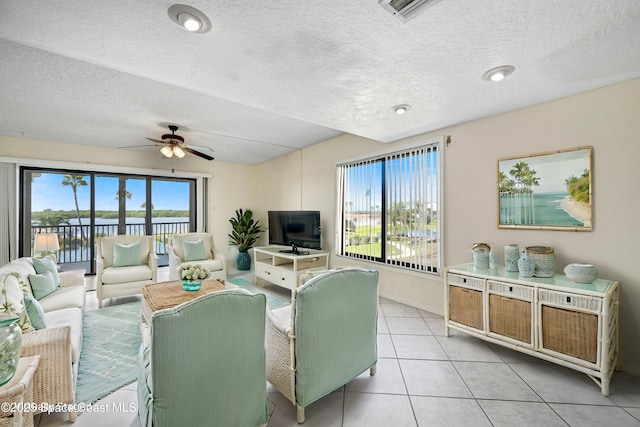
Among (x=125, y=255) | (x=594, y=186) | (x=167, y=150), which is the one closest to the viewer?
(x=594, y=186)

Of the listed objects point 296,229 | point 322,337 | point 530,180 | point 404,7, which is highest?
point 404,7

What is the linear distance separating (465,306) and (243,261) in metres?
4.57

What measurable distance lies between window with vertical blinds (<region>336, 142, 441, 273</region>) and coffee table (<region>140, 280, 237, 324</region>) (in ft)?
7.06

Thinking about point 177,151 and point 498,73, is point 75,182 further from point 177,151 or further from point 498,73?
point 498,73

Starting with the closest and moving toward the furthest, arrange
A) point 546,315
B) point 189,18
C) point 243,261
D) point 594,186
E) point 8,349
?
point 8,349, point 189,18, point 546,315, point 594,186, point 243,261

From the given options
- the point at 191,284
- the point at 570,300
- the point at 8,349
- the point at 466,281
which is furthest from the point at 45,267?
the point at 570,300

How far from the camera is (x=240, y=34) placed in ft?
5.01

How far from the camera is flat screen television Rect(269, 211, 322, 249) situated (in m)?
4.33

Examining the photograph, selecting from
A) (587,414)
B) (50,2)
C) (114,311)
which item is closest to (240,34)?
(50,2)

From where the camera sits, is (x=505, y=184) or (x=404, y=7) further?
(x=505, y=184)

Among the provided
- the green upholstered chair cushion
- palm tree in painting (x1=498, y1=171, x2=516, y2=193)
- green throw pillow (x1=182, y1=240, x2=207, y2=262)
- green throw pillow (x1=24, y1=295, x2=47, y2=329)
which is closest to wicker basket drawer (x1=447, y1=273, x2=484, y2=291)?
palm tree in painting (x1=498, y1=171, x2=516, y2=193)

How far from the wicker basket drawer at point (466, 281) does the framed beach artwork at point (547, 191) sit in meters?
0.67

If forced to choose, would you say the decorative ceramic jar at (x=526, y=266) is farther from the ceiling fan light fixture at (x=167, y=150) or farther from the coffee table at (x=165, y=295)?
the ceiling fan light fixture at (x=167, y=150)

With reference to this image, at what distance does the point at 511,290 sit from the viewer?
2.27 meters
